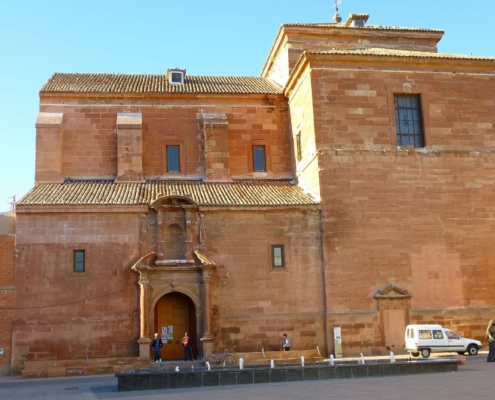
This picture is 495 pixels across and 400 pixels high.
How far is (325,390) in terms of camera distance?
13.4 meters

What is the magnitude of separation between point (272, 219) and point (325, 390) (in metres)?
11.4

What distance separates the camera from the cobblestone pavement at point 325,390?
478 inches

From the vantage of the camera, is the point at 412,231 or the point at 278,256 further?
the point at 412,231

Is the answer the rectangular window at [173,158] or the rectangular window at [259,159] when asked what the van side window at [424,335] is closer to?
the rectangular window at [259,159]

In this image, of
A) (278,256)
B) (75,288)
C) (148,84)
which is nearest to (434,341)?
→ (278,256)

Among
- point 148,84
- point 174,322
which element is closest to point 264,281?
point 174,322

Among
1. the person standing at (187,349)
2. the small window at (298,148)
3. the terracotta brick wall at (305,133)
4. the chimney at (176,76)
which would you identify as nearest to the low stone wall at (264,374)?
the person standing at (187,349)

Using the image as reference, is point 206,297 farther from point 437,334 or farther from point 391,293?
point 437,334

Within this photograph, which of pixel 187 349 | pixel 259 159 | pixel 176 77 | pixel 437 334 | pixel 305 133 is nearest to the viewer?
pixel 437 334

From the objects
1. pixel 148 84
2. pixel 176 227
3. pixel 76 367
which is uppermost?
pixel 148 84

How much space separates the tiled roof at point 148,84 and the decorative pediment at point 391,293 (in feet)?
34.6

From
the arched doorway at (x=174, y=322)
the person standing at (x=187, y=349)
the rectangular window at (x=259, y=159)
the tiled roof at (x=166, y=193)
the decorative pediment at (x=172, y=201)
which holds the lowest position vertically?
the person standing at (x=187, y=349)

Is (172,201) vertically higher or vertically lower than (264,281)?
higher

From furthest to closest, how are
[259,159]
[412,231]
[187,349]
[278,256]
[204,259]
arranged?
1. [259,159]
2. [412,231]
3. [278,256]
4. [204,259]
5. [187,349]
